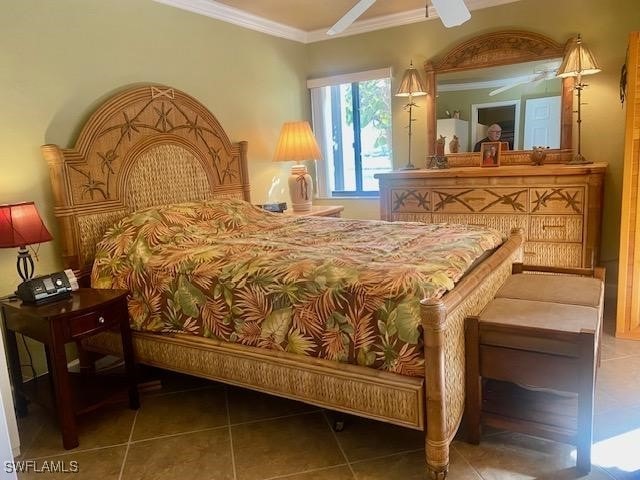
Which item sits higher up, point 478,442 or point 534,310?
point 534,310

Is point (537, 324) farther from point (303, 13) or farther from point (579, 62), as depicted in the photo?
point (303, 13)

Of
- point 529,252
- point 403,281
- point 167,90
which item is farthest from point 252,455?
point 529,252

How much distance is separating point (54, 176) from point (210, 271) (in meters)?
1.13

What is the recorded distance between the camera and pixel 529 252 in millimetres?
3793

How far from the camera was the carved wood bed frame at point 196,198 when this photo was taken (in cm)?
179

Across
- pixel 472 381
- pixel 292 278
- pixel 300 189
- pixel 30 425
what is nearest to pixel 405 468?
pixel 472 381

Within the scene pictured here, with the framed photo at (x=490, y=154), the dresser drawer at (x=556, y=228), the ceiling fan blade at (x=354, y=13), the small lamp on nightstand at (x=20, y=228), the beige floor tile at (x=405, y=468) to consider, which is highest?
the ceiling fan blade at (x=354, y=13)

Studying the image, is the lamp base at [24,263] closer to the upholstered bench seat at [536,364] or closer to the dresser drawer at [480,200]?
the upholstered bench seat at [536,364]

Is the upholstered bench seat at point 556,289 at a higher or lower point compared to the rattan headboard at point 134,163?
lower

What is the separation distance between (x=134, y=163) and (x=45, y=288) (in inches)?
43.2

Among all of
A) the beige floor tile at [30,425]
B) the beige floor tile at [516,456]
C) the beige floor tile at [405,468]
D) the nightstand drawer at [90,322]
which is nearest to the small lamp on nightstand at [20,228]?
the nightstand drawer at [90,322]

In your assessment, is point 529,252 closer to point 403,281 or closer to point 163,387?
point 403,281

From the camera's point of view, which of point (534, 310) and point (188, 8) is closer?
point (534, 310)

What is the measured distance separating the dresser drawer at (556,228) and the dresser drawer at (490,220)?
6 cm
